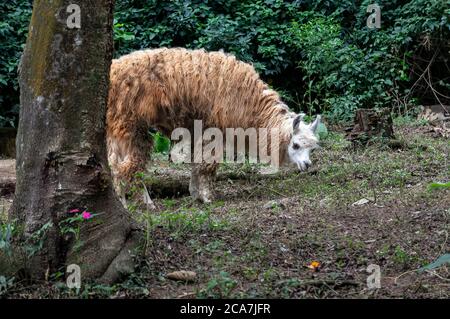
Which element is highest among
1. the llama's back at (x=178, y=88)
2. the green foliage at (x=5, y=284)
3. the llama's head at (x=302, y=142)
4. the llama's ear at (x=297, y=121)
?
the llama's back at (x=178, y=88)

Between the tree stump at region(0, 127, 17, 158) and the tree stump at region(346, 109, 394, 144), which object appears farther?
the tree stump at region(0, 127, 17, 158)

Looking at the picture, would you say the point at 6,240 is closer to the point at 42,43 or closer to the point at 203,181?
the point at 42,43

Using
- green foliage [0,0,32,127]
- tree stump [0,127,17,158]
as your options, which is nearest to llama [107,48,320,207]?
tree stump [0,127,17,158]

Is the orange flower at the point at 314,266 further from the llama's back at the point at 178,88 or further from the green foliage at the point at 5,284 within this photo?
the llama's back at the point at 178,88

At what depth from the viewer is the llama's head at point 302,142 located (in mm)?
8531

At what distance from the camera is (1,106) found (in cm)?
1328

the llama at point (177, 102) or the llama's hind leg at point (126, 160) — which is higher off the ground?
the llama at point (177, 102)

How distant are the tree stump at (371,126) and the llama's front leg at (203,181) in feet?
8.94

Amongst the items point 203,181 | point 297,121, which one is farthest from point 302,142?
point 203,181

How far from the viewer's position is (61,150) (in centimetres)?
436

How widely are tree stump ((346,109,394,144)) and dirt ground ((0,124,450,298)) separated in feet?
4.80

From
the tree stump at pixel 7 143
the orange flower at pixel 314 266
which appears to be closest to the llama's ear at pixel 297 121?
the orange flower at pixel 314 266

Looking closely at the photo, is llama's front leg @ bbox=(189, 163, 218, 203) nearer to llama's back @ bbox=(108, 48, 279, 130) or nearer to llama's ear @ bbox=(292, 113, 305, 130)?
llama's back @ bbox=(108, 48, 279, 130)

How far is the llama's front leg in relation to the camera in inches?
327
